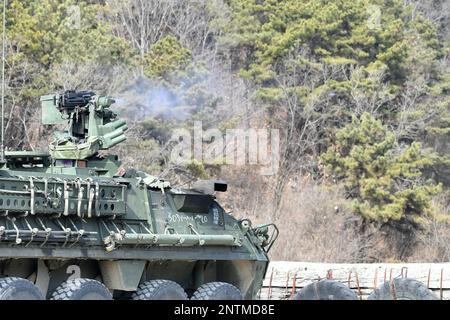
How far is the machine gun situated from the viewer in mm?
17250

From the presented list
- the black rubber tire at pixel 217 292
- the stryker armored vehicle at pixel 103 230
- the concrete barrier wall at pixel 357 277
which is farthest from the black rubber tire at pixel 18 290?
the concrete barrier wall at pixel 357 277

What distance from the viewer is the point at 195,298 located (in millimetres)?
16875

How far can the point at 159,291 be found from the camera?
1641 cm

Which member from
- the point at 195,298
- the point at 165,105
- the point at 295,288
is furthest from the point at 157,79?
the point at 195,298

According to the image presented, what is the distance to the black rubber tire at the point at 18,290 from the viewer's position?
1439 cm

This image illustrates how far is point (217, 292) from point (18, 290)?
3495 mm

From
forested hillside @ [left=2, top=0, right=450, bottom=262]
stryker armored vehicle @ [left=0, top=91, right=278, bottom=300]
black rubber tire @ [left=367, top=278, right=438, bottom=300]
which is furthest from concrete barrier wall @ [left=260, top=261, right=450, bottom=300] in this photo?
forested hillside @ [left=2, top=0, right=450, bottom=262]

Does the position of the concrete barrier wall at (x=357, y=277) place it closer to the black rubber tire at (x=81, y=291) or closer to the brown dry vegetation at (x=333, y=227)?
the black rubber tire at (x=81, y=291)

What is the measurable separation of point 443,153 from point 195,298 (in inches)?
1169

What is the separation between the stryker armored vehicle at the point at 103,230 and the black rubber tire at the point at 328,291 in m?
1.21

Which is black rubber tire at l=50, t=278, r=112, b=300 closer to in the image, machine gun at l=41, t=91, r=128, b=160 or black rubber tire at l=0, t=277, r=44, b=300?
black rubber tire at l=0, t=277, r=44, b=300

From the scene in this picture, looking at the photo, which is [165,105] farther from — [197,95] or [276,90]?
[276,90]

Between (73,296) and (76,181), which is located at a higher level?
(76,181)

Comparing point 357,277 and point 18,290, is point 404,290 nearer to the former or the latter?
point 357,277
